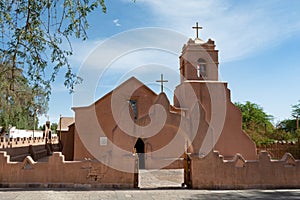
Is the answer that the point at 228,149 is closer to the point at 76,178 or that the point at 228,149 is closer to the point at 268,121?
the point at 76,178

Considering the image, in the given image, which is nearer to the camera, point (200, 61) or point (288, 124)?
point (200, 61)

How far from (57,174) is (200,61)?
13747 millimetres

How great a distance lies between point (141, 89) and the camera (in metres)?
22.2

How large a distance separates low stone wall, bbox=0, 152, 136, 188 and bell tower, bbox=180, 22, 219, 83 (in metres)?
11.4

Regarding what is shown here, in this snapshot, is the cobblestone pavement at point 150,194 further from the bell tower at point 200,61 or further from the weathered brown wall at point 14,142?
the weathered brown wall at point 14,142

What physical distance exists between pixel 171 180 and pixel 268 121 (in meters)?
34.8

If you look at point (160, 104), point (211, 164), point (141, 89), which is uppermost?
point (141, 89)

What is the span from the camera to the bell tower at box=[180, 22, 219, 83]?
21.4 meters

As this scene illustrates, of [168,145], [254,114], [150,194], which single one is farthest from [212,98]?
[254,114]

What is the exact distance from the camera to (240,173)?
12461mm

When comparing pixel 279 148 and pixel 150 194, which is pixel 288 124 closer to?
pixel 279 148

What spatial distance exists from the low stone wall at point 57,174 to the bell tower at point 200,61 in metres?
11.4

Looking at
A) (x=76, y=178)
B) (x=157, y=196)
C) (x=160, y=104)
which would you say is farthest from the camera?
(x=160, y=104)

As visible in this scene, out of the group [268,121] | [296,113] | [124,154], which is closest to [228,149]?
[124,154]
